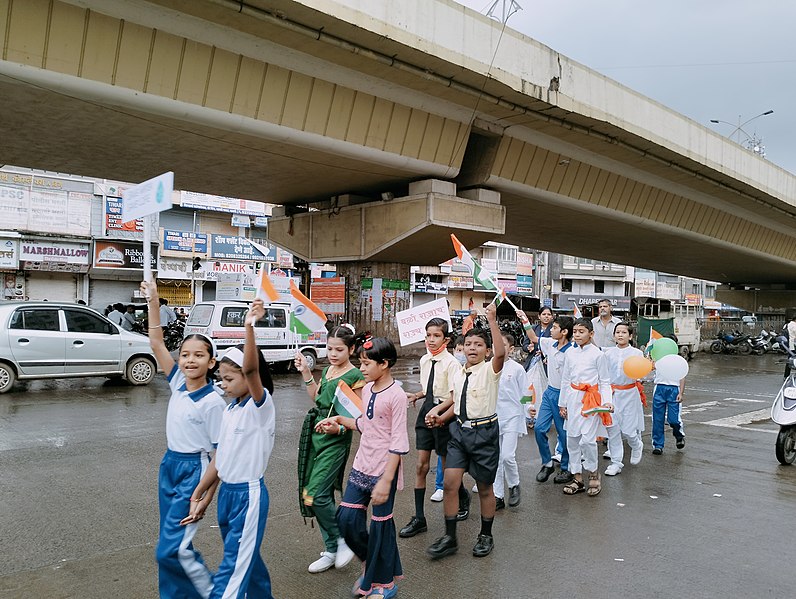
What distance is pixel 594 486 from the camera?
20.2ft

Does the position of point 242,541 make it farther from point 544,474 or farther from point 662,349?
point 662,349

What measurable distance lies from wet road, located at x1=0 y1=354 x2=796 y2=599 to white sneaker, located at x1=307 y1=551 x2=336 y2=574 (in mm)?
62

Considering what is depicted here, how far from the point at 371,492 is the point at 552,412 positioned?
3.70m

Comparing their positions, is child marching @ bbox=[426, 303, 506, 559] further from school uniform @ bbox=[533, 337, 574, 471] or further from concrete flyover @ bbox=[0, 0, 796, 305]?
concrete flyover @ bbox=[0, 0, 796, 305]

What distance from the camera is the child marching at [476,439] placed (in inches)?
177

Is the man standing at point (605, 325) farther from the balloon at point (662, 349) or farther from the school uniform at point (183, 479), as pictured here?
the school uniform at point (183, 479)

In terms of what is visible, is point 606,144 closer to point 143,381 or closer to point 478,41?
point 478,41

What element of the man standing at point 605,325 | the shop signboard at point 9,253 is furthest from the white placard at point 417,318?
the shop signboard at point 9,253

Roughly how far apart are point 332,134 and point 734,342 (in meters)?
26.5

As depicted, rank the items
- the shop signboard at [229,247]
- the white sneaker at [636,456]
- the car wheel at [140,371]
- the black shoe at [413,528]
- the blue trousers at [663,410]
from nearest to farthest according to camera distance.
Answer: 1. the black shoe at [413,528]
2. the white sneaker at [636,456]
3. the blue trousers at [663,410]
4. the car wheel at [140,371]
5. the shop signboard at [229,247]

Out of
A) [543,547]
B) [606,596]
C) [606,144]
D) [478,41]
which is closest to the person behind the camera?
[606,596]

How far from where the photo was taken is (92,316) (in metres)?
12.2

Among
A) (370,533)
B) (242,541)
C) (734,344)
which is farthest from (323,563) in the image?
(734,344)

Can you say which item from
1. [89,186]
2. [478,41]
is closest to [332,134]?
[478,41]
